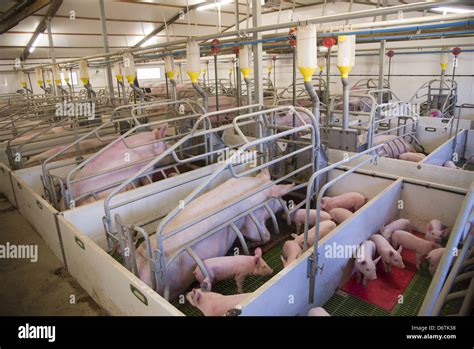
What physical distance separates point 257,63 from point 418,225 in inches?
86.4

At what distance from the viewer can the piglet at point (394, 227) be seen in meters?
2.78

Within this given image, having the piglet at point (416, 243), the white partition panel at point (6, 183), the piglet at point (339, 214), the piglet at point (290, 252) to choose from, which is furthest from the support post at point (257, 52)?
the white partition panel at point (6, 183)

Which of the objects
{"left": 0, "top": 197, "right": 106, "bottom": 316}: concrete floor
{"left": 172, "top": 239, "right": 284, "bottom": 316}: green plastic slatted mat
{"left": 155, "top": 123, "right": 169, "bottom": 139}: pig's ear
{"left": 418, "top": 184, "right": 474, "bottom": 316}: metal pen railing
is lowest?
{"left": 0, "top": 197, "right": 106, "bottom": 316}: concrete floor

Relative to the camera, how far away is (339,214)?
2.90 meters

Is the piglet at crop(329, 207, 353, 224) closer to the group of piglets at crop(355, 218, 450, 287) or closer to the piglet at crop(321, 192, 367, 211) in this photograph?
the piglet at crop(321, 192, 367, 211)

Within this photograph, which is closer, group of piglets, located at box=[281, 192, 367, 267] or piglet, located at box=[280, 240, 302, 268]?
piglet, located at box=[280, 240, 302, 268]

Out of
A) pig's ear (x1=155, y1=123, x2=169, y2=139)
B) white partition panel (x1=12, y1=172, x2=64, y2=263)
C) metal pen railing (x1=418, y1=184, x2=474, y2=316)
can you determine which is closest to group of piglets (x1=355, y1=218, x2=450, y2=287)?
metal pen railing (x1=418, y1=184, x2=474, y2=316)

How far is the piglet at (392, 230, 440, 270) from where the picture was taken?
8.30 feet

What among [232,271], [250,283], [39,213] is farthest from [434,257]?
[39,213]

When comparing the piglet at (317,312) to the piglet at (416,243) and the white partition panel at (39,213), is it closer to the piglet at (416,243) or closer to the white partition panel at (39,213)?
the piglet at (416,243)

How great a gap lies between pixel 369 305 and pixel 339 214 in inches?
33.4

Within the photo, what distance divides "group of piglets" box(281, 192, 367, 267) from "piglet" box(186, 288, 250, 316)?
621mm

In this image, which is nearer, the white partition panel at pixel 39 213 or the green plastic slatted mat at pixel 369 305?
the green plastic slatted mat at pixel 369 305
